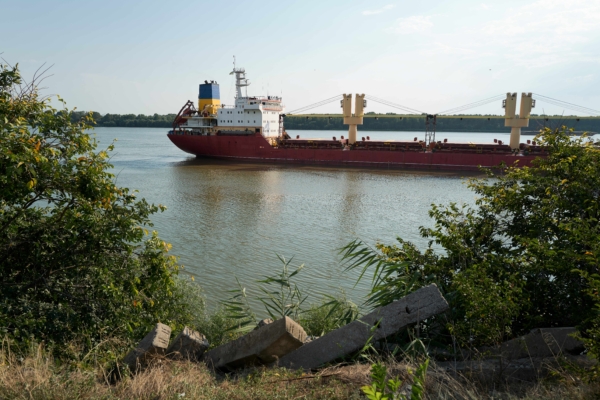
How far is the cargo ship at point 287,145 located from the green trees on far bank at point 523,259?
24230 millimetres

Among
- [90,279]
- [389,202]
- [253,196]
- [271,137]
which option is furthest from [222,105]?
[90,279]

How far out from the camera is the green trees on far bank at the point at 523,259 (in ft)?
10.5

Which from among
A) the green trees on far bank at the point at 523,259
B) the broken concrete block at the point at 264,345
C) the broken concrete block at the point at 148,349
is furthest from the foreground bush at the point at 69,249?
the green trees on far bank at the point at 523,259

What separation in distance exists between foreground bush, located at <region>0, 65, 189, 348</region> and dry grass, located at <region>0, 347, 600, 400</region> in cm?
56

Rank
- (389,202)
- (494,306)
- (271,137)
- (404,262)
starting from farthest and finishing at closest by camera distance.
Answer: (271,137) < (389,202) < (404,262) < (494,306)

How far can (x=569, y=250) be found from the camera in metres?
3.43

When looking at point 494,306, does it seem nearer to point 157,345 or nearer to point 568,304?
point 568,304

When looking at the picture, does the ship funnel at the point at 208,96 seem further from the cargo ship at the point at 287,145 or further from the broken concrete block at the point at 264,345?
the broken concrete block at the point at 264,345

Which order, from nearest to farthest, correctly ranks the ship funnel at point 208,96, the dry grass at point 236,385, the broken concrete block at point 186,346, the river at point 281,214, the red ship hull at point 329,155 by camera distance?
the dry grass at point 236,385 → the broken concrete block at point 186,346 → the river at point 281,214 → the red ship hull at point 329,155 → the ship funnel at point 208,96

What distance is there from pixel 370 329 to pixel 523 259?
1.50 m

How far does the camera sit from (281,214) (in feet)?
48.5

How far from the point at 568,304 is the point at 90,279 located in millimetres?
3969

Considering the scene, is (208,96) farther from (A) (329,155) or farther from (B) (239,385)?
(B) (239,385)

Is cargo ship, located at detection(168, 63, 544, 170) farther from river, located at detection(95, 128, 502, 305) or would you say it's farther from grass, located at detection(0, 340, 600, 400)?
grass, located at detection(0, 340, 600, 400)
